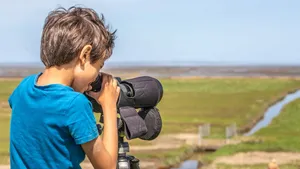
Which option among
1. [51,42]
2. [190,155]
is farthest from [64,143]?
[190,155]

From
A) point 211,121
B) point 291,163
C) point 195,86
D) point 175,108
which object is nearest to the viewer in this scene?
point 291,163

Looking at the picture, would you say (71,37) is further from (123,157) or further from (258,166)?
(258,166)

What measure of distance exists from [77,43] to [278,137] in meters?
14.8

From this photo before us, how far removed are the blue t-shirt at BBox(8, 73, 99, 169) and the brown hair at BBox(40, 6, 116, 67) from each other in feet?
0.30

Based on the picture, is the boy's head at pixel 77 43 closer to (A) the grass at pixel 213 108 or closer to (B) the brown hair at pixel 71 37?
(B) the brown hair at pixel 71 37

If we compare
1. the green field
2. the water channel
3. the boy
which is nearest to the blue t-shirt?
the boy

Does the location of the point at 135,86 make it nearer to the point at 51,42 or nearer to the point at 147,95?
the point at 147,95

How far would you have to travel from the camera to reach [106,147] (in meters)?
1.62

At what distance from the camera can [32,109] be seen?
1589 mm

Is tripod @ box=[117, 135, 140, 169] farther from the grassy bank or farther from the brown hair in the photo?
the grassy bank

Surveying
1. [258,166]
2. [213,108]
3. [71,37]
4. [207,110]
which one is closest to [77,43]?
[71,37]

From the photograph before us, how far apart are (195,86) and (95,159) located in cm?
3850

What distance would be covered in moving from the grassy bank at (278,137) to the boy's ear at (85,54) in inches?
440

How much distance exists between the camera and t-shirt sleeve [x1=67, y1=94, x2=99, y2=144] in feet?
4.99
